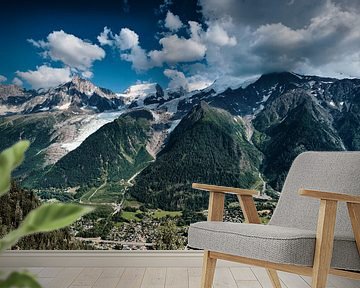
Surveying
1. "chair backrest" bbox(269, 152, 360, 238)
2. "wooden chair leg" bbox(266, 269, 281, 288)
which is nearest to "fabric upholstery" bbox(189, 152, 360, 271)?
"chair backrest" bbox(269, 152, 360, 238)

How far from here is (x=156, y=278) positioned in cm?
339

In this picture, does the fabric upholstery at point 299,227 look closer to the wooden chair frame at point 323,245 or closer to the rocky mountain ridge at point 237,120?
the wooden chair frame at point 323,245

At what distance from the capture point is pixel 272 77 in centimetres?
446

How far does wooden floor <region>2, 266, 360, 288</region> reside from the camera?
3.21 m

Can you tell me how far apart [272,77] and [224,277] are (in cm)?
187

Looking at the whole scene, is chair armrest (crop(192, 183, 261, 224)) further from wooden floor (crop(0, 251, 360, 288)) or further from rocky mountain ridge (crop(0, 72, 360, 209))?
rocky mountain ridge (crop(0, 72, 360, 209))

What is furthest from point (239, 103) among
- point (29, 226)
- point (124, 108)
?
point (29, 226)

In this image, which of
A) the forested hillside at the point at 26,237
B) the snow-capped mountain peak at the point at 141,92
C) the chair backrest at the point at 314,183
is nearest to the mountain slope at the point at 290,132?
the snow-capped mountain peak at the point at 141,92

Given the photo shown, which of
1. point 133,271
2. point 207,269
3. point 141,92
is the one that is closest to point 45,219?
point 207,269

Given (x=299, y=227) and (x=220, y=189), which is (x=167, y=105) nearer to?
(x=220, y=189)

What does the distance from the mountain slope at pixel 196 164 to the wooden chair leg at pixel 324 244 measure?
83.9 inches

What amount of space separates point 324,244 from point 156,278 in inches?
65.0

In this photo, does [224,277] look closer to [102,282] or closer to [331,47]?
[102,282]

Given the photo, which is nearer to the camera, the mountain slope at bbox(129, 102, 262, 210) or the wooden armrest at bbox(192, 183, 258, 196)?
the wooden armrest at bbox(192, 183, 258, 196)
